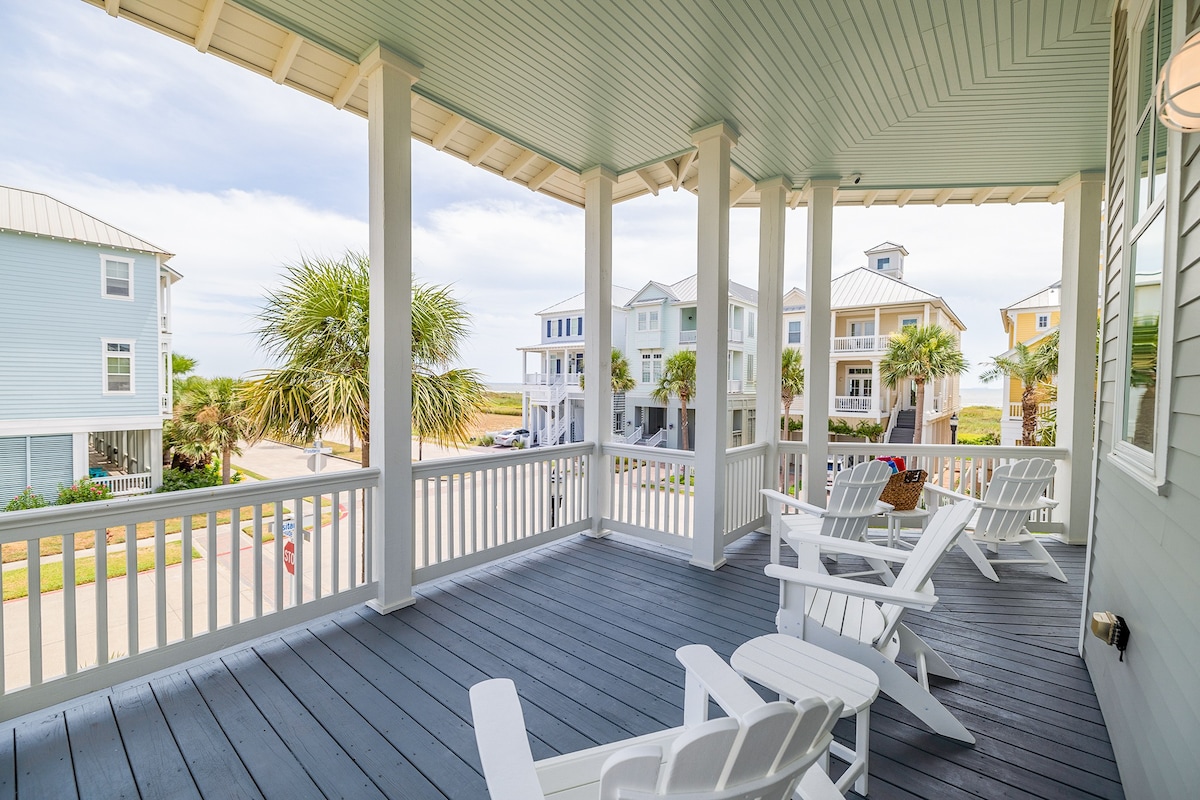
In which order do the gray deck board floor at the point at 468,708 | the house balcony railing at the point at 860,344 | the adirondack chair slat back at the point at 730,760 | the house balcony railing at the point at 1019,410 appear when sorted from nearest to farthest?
the adirondack chair slat back at the point at 730,760 → the gray deck board floor at the point at 468,708 → the house balcony railing at the point at 1019,410 → the house balcony railing at the point at 860,344

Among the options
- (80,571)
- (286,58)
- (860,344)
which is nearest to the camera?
(80,571)

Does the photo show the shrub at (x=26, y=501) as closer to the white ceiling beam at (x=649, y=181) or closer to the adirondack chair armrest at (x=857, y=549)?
the adirondack chair armrest at (x=857, y=549)

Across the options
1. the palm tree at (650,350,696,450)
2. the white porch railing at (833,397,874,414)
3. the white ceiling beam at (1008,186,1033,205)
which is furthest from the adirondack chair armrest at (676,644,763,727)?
the white porch railing at (833,397,874,414)

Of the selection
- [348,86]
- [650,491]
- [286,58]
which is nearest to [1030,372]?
[650,491]

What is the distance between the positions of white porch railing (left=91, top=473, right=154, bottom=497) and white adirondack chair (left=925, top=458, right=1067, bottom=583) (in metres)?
5.22

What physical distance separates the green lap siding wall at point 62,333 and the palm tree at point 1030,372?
33.8 feet

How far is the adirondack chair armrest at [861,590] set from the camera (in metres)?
1.76

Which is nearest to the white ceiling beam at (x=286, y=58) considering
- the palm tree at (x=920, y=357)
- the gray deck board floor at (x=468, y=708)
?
the gray deck board floor at (x=468, y=708)

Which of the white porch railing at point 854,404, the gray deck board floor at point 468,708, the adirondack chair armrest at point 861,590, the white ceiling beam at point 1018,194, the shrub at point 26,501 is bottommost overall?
the gray deck board floor at point 468,708

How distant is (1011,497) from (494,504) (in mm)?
3858

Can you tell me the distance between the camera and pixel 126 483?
2584 mm

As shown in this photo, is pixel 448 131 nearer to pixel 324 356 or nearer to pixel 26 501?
pixel 324 356

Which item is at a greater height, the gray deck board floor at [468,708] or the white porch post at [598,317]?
the white porch post at [598,317]

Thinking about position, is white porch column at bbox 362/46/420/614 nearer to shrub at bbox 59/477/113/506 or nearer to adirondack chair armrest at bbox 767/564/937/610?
shrub at bbox 59/477/113/506
